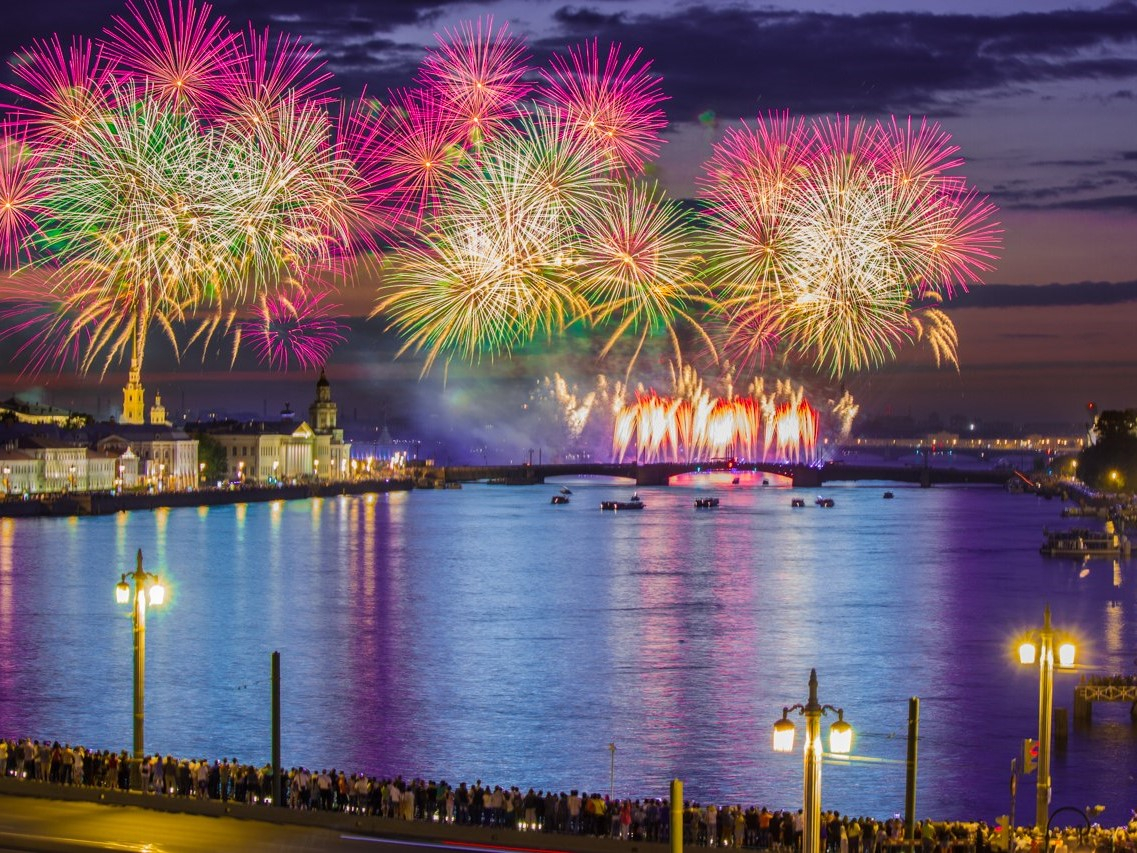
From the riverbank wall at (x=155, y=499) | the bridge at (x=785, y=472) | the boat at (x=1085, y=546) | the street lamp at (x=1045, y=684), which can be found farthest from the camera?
the bridge at (x=785, y=472)

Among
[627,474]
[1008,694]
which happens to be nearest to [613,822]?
[1008,694]

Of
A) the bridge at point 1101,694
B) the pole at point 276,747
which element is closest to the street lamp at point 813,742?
the pole at point 276,747

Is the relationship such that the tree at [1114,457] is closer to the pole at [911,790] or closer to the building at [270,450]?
the building at [270,450]

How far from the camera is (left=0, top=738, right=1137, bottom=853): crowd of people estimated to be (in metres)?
16.4

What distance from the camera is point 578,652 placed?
117 ft

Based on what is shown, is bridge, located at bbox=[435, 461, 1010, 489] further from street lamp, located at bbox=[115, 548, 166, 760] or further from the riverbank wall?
street lamp, located at bbox=[115, 548, 166, 760]

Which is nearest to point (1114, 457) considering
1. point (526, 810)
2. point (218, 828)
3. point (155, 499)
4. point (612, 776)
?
point (155, 499)

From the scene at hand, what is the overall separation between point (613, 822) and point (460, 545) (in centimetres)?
4740

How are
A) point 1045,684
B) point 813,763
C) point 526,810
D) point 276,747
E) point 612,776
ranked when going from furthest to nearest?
1. point 612,776
2. point 276,747
3. point 526,810
4. point 1045,684
5. point 813,763

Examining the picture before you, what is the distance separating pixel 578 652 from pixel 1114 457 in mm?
64570

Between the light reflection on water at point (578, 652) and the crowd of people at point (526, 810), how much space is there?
5.39 metres

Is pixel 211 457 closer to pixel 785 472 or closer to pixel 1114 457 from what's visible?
pixel 785 472

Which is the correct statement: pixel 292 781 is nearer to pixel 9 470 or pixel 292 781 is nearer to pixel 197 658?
pixel 197 658

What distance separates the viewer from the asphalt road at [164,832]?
14.7 meters
